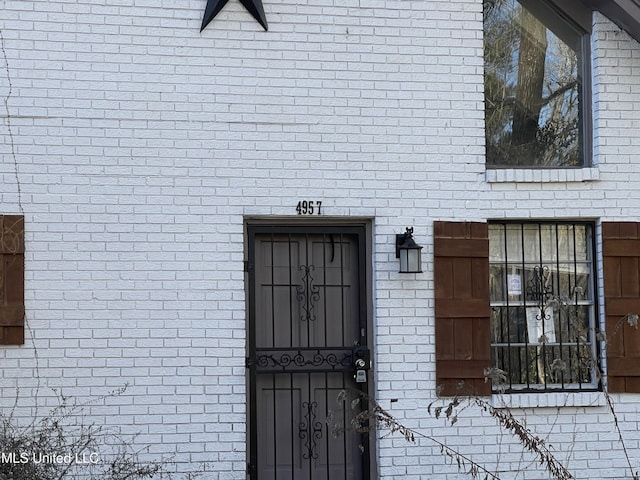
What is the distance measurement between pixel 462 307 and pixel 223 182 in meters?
2.10

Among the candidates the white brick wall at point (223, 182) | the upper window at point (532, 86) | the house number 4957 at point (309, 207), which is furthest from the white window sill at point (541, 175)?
the house number 4957 at point (309, 207)

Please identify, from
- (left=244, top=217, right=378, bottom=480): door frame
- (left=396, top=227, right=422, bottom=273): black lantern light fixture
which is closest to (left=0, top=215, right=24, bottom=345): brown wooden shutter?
(left=244, top=217, right=378, bottom=480): door frame

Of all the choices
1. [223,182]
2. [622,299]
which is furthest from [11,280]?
[622,299]

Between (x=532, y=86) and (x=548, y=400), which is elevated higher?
(x=532, y=86)

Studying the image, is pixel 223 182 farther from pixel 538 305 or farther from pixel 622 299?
pixel 622 299

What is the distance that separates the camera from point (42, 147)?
6742mm

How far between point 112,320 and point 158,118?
1561 mm

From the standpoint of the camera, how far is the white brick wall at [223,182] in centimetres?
672

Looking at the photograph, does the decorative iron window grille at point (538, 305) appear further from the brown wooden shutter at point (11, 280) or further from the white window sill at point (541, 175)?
the brown wooden shutter at point (11, 280)

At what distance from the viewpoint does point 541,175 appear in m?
7.25

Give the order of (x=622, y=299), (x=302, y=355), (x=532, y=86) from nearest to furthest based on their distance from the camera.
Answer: (x=302, y=355)
(x=622, y=299)
(x=532, y=86)

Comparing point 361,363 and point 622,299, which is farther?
point 622,299

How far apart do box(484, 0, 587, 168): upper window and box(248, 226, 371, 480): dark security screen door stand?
1.56 meters

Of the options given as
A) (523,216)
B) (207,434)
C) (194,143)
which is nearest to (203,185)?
(194,143)
